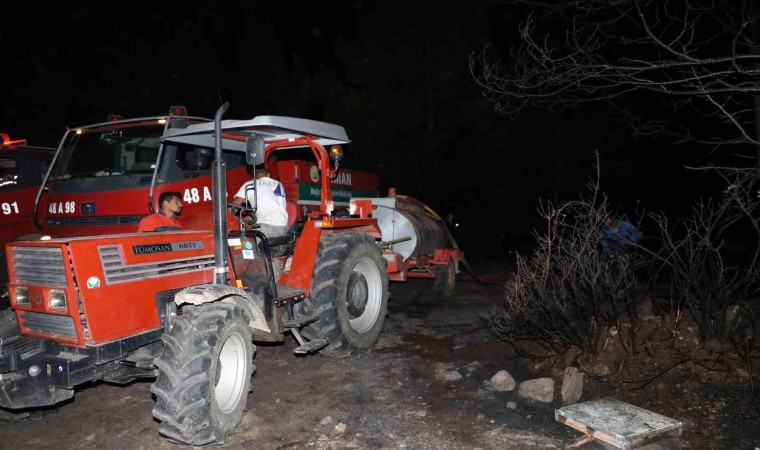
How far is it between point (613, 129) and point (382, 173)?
11.9 metres

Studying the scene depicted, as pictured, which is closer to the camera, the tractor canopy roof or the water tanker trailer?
the tractor canopy roof

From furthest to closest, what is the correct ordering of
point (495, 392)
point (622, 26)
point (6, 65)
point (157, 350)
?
point (6, 65) < point (622, 26) < point (495, 392) < point (157, 350)

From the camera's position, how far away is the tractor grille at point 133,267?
3709mm

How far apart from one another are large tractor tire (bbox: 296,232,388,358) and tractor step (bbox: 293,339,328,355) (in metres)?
0.26

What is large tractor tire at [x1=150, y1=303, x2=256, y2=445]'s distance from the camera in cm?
353

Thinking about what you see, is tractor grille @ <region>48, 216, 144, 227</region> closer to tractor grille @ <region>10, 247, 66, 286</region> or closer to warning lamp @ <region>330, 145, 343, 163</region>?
tractor grille @ <region>10, 247, 66, 286</region>

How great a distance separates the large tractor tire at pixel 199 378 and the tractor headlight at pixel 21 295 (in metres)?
1.11

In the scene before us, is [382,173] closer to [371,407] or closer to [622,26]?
[622,26]

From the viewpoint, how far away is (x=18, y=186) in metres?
8.49

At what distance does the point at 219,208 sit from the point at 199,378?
1290 millimetres

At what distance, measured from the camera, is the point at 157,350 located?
4.14 metres

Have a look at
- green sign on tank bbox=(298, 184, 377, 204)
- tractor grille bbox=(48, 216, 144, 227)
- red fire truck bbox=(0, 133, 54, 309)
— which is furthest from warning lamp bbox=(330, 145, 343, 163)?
red fire truck bbox=(0, 133, 54, 309)

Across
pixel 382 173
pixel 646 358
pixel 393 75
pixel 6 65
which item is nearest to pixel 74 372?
pixel 646 358

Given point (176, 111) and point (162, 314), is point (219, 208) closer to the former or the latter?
point (162, 314)
